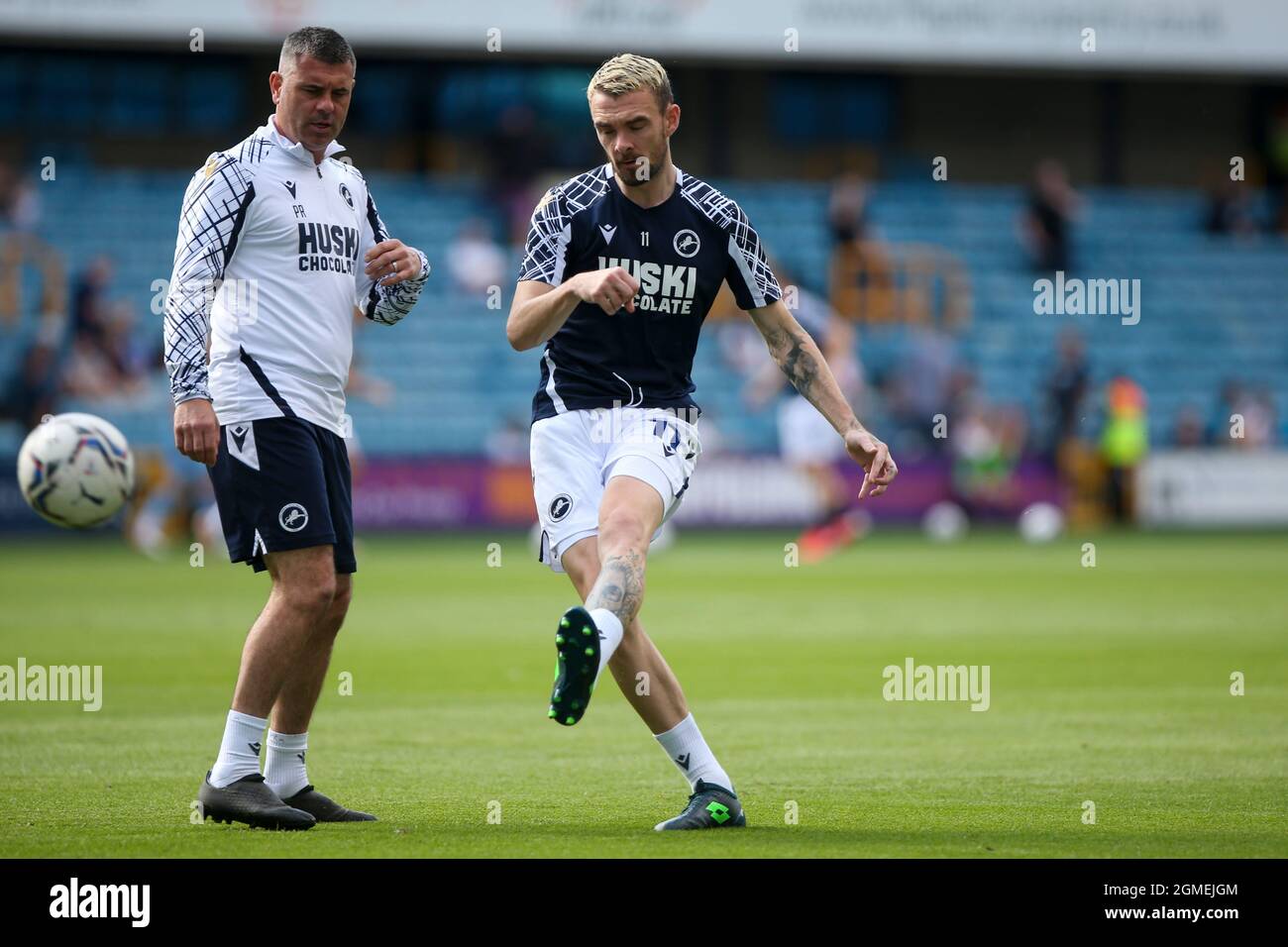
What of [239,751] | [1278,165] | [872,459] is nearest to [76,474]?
[239,751]

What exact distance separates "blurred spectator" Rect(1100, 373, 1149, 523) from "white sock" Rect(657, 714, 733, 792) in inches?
899

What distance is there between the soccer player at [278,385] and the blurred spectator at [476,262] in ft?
81.4

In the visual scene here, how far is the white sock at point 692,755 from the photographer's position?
6.77 meters

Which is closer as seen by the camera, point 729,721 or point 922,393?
point 729,721

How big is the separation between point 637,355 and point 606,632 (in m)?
1.41

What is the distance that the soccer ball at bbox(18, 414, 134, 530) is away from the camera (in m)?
8.19

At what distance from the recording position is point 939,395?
103ft

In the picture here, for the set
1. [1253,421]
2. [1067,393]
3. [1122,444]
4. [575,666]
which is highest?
[1067,393]

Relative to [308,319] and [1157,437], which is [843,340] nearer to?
[1157,437]

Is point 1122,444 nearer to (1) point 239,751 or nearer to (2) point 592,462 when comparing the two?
(2) point 592,462

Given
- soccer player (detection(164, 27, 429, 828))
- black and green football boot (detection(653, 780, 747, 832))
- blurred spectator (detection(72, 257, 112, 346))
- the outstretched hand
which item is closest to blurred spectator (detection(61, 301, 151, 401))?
blurred spectator (detection(72, 257, 112, 346))

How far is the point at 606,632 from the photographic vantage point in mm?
5898

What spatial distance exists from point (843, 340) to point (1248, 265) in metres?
16.3
